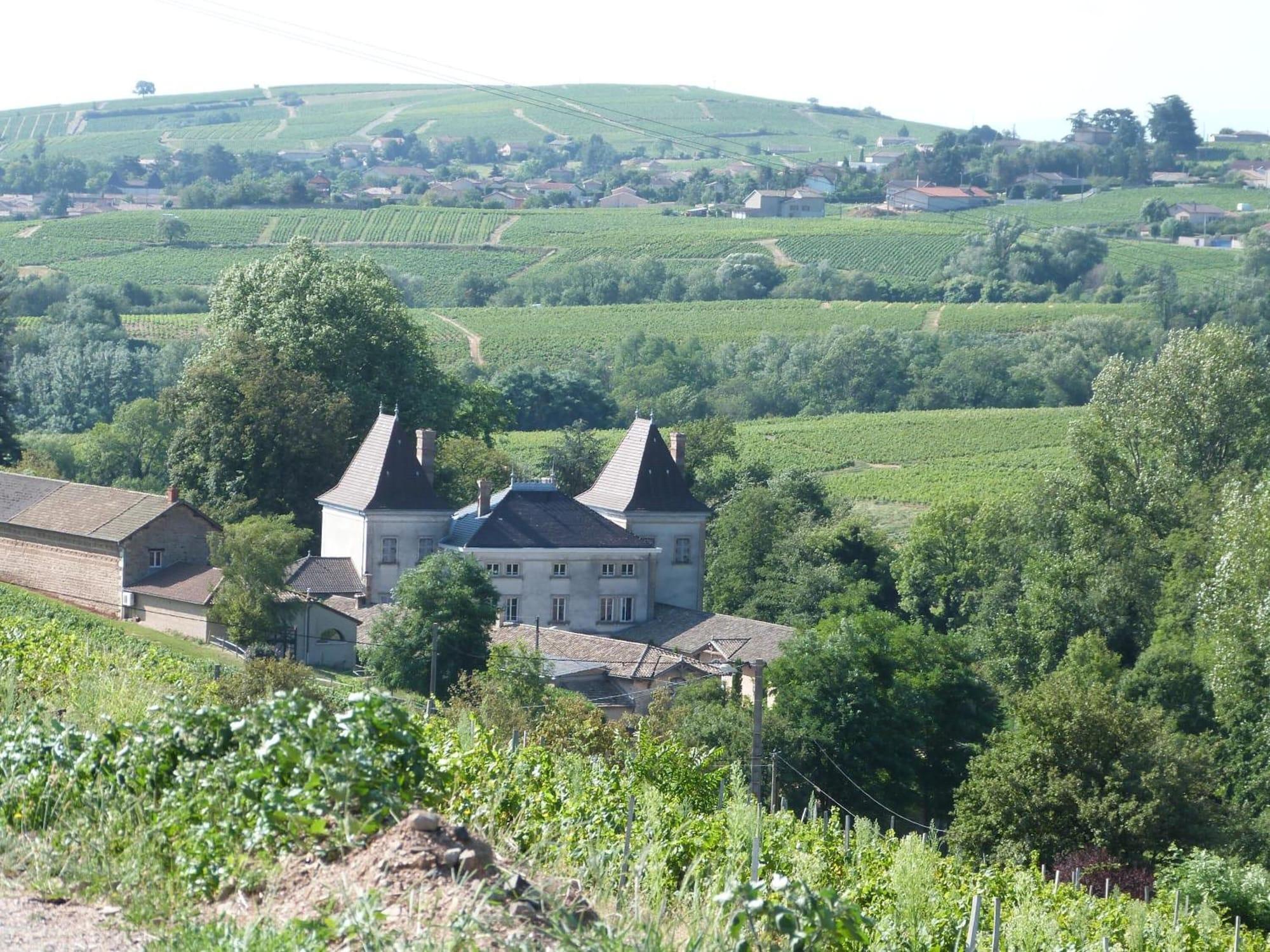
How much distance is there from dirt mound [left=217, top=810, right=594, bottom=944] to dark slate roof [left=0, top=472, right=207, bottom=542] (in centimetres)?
3774

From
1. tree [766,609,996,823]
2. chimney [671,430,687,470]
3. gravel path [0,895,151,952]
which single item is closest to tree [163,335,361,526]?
chimney [671,430,687,470]

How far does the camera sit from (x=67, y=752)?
1036 cm

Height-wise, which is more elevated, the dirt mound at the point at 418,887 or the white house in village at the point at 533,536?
the dirt mound at the point at 418,887

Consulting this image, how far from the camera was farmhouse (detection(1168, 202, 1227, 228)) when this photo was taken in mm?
163000

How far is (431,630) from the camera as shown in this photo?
39469 mm

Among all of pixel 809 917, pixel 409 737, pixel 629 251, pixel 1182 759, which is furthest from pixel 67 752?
pixel 629 251

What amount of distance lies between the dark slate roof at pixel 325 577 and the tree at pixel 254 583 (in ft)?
11.5

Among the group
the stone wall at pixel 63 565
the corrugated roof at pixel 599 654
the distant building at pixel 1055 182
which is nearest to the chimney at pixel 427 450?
the corrugated roof at pixel 599 654

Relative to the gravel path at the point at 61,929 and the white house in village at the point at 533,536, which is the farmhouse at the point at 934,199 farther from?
the gravel path at the point at 61,929

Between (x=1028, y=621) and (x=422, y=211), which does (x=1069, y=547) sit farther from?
(x=422, y=211)

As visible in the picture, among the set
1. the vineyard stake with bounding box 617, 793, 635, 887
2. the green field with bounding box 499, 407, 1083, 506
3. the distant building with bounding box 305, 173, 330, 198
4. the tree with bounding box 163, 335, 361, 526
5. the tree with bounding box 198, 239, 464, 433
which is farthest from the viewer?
the distant building with bounding box 305, 173, 330, 198

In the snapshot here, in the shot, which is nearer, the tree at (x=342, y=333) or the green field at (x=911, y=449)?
the tree at (x=342, y=333)

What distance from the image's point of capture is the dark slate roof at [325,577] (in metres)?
47.4

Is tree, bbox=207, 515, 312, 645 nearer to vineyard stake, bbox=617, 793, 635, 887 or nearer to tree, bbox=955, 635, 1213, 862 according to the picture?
tree, bbox=955, 635, 1213, 862
